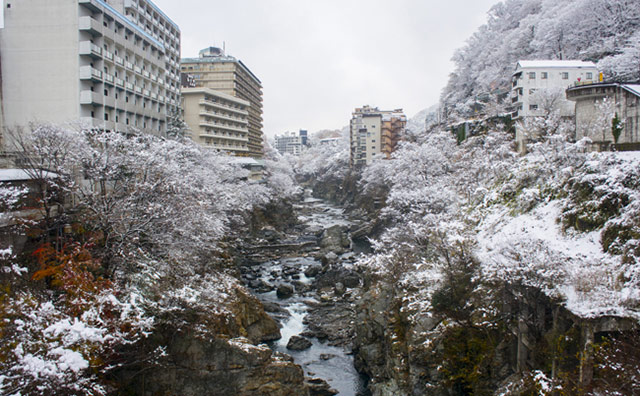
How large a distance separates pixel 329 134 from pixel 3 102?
143 meters

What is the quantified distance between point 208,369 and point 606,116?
20.2m

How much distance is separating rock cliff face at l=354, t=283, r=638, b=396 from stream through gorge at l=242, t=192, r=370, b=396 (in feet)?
7.58

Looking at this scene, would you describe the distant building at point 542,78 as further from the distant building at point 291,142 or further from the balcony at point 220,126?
the distant building at point 291,142

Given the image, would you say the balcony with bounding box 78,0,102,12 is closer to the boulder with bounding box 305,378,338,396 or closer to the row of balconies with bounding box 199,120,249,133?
the row of balconies with bounding box 199,120,249,133

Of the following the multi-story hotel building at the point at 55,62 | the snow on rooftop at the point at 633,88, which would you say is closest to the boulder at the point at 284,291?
the multi-story hotel building at the point at 55,62

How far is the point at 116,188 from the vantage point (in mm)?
16438

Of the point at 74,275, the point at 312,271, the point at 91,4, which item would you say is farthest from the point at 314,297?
the point at 91,4

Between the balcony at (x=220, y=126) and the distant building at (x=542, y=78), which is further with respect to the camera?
the balcony at (x=220, y=126)

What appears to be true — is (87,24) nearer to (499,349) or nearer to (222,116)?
(222,116)

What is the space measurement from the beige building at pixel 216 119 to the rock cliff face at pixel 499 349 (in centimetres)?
3203

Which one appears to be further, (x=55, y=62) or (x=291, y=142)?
(x=291, y=142)

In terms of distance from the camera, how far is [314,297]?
1001 inches

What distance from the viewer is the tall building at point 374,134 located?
67188 mm

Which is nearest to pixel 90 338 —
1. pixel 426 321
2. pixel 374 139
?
pixel 426 321
